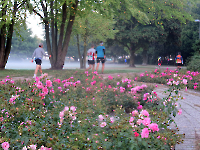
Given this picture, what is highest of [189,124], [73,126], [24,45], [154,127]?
[24,45]

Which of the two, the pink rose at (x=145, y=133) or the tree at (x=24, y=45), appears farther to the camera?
the tree at (x=24, y=45)

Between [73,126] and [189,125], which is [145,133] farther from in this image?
[189,125]

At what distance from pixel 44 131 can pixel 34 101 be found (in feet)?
4.15

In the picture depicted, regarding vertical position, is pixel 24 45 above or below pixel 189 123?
above

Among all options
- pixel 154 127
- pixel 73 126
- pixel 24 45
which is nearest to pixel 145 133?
pixel 154 127

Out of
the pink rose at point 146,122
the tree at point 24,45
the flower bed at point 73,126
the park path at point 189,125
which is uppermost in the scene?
the tree at point 24,45

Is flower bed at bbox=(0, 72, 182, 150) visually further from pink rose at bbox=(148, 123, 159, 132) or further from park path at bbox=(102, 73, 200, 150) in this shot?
park path at bbox=(102, 73, 200, 150)

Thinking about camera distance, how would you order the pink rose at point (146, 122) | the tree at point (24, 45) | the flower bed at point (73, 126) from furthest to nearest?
1. the tree at point (24, 45)
2. the pink rose at point (146, 122)
3. the flower bed at point (73, 126)

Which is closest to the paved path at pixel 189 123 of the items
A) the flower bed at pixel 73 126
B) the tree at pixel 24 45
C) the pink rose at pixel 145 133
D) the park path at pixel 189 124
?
the park path at pixel 189 124

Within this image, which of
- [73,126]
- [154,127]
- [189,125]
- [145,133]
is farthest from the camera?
[189,125]

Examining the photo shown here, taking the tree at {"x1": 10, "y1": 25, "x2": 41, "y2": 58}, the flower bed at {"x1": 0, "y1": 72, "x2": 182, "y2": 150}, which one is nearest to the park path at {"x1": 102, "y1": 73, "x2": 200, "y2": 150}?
the flower bed at {"x1": 0, "y1": 72, "x2": 182, "y2": 150}

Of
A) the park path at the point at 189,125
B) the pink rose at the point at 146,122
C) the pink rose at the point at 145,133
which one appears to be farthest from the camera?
the park path at the point at 189,125

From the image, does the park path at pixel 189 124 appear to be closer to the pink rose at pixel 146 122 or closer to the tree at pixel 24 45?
the pink rose at pixel 146 122

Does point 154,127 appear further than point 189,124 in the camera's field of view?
No
